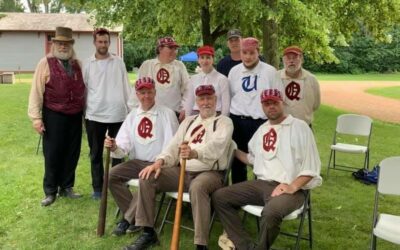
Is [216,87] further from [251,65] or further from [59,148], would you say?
[59,148]

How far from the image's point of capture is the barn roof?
3803 centimetres

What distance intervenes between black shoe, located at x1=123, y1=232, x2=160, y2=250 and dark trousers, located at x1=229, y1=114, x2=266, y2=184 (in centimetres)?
118

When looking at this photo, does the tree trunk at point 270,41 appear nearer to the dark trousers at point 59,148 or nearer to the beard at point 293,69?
the beard at point 293,69

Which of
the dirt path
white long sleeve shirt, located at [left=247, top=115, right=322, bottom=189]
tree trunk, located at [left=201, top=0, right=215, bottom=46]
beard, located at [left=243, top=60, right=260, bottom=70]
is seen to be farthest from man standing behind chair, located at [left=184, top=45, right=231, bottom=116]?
the dirt path

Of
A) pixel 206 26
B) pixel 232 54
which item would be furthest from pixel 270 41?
pixel 232 54

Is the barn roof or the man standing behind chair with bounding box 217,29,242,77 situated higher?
the barn roof

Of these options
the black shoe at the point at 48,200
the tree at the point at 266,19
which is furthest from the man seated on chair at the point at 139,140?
the tree at the point at 266,19

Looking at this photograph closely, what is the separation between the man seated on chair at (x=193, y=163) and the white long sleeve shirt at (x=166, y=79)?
2.61 ft

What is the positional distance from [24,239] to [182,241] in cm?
156

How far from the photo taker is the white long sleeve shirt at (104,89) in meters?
5.60

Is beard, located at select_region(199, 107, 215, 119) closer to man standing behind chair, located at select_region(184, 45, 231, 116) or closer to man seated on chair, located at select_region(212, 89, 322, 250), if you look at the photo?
man standing behind chair, located at select_region(184, 45, 231, 116)

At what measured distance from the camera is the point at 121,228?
15.8 feet

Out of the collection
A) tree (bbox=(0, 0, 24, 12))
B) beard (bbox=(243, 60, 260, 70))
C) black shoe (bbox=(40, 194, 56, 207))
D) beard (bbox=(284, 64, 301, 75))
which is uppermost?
tree (bbox=(0, 0, 24, 12))

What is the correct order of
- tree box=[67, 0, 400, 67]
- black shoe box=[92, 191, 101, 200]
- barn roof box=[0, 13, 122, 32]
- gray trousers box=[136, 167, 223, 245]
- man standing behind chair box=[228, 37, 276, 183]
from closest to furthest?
gray trousers box=[136, 167, 223, 245] < man standing behind chair box=[228, 37, 276, 183] < black shoe box=[92, 191, 101, 200] < tree box=[67, 0, 400, 67] < barn roof box=[0, 13, 122, 32]
